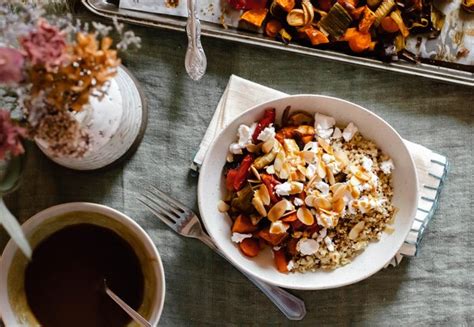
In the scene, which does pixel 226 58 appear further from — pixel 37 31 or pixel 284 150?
pixel 37 31

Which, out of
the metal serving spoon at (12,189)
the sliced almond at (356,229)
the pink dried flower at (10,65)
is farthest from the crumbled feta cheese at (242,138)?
the pink dried flower at (10,65)

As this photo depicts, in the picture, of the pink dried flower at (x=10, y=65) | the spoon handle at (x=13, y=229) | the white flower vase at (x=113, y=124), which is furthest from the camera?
the white flower vase at (x=113, y=124)

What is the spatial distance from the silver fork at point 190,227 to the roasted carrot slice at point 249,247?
50mm

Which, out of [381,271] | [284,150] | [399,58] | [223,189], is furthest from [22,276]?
[399,58]

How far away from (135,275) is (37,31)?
0.47m

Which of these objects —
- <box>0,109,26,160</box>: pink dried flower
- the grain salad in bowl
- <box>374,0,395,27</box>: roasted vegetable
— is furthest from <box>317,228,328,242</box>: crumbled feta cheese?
<box>0,109,26,160</box>: pink dried flower

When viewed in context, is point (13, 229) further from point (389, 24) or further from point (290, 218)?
point (389, 24)

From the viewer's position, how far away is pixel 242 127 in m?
1.03

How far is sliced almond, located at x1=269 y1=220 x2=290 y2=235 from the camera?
0.99 metres

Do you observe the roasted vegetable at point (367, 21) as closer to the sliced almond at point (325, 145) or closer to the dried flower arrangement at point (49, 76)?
the sliced almond at point (325, 145)

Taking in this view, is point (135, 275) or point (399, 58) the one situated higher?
point (399, 58)

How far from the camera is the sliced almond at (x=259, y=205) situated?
990mm

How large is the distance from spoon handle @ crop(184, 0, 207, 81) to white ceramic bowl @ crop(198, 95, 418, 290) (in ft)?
0.38

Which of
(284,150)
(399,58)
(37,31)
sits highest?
(37,31)
